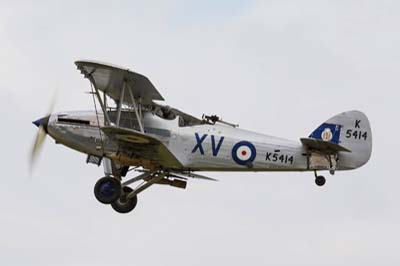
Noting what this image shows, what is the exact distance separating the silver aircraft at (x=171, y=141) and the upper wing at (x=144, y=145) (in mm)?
20

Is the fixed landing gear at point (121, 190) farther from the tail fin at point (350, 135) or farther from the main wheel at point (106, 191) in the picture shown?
the tail fin at point (350, 135)

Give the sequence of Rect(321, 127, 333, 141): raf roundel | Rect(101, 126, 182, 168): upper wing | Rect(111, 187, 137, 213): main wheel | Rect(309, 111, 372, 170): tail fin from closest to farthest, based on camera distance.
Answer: Rect(101, 126, 182, 168): upper wing < Rect(309, 111, 372, 170): tail fin < Rect(321, 127, 333, 141): raf roundel < Rect(111, 187, 137, 213): main wheel

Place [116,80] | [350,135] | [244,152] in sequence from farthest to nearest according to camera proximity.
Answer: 1. [350,135]
2. [116,80]
3. [244,152]

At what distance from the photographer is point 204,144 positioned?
79.4 feet

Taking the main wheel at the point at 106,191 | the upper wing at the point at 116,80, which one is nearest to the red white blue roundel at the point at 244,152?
the upper wing at the point at 116,80

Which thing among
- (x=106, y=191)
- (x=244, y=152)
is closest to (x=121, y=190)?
(x=106, y=191)

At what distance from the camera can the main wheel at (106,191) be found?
2405 centimetres

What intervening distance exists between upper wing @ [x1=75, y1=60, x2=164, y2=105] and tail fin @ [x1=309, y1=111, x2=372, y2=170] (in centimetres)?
351

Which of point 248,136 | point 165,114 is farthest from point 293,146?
point 165,114

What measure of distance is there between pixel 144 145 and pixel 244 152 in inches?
80.2

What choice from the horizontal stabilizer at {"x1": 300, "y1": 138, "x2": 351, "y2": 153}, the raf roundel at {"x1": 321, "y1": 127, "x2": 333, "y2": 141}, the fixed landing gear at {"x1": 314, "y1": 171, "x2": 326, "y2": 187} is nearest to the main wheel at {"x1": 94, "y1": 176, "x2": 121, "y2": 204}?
the horizontal stabilizer at {"x1": 300, "y1": 138, "x2": 351, "y2": 153}

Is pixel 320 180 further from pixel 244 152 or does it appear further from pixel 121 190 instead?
pixel 121 190

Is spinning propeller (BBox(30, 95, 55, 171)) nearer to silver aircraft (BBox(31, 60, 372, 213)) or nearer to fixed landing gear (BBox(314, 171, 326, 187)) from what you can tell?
silver aircraft (BBox(31, 60, 372, 213))

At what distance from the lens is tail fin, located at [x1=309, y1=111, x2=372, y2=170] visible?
80.0 feet
